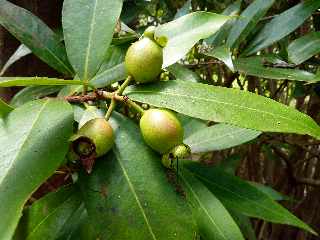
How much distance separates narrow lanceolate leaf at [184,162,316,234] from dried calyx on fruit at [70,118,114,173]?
1.27 feet

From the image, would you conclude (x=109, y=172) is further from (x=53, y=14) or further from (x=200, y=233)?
(x=53, y=14)

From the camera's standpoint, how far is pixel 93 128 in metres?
0.52

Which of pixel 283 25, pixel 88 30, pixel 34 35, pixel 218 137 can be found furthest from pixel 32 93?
pixel 283 25

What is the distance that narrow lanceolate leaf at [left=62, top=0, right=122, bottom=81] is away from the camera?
65cm

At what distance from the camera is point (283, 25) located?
3.31 ft

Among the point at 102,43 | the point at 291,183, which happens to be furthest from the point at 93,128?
the point at 291,183

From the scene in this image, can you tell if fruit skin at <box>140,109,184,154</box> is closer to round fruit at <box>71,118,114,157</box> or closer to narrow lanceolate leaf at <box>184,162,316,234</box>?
round fruit at <box>71,118,114,157</box>

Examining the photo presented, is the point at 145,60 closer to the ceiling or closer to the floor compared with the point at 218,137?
closer to the ceiling

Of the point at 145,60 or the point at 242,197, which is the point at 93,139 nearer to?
the point at 145,60

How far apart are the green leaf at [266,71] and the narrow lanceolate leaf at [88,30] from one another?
333 mm

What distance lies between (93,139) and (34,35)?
1.05 ft

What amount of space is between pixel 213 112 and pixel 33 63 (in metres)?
0.75

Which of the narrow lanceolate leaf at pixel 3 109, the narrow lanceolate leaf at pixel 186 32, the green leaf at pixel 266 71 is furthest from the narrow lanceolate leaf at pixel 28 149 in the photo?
the green leaf at pixel 266 71

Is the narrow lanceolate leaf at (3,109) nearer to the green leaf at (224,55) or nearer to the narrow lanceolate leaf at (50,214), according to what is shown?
the narrow lanceolate leaf at (50,214)
